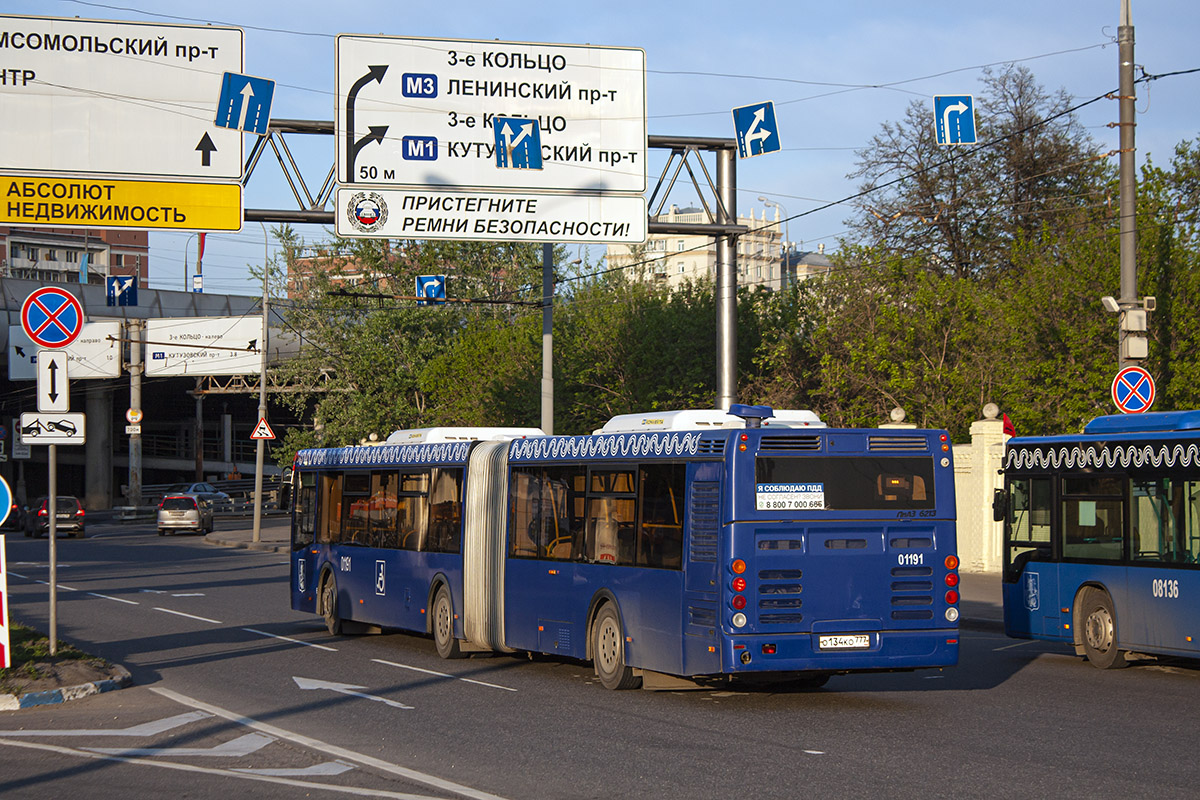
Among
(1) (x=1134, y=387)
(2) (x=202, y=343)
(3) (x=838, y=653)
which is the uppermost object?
(2) (x=202, y=343)

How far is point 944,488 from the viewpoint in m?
13.2

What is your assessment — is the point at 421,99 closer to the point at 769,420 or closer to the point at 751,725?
the point at 769,420

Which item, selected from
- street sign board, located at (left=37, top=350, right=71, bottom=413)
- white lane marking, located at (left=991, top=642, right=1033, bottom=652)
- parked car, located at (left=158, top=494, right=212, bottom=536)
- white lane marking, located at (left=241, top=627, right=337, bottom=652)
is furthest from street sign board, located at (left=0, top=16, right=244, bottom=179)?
parked car, located at (left=158, top=494, right=212, bottom=536)

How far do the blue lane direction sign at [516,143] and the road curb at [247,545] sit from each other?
24.5 metres

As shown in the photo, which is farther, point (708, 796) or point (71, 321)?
point (71, 321)

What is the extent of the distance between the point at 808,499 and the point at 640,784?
14.3 feet

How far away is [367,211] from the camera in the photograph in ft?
68.2

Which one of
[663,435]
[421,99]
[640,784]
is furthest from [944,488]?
[421,99]

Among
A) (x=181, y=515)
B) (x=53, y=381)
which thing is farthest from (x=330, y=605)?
(x=181, y=515)

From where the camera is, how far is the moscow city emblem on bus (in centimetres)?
2073

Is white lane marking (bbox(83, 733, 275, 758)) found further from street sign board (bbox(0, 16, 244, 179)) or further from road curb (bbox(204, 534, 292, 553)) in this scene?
road curb (bbox(204, 534, 292, 553))

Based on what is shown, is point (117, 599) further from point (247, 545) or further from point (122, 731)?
point (247, 545)

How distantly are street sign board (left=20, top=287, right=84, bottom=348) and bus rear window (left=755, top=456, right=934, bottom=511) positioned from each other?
7807 mm

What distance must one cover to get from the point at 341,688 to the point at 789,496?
5.00 m
